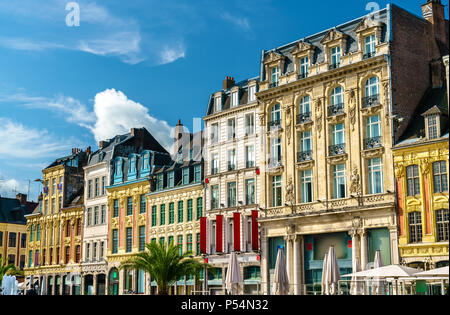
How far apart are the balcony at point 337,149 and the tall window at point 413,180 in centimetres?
549

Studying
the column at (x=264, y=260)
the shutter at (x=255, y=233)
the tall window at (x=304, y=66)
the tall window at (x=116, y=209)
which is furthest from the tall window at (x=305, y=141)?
the tall window at (x=116, y=209)

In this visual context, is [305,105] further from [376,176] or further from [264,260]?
[264,260]

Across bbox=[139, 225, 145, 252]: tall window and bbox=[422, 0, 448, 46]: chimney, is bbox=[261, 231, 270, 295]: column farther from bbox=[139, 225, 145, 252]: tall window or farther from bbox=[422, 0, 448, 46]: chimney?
bbox=[422, 0, 448, 46]: chimney

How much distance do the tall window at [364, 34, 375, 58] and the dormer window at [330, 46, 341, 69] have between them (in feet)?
7.82

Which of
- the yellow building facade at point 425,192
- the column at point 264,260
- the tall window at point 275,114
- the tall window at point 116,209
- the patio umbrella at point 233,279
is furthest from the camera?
the tall window at point 116,209

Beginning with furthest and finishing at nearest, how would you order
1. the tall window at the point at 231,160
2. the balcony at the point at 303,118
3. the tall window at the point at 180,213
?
the tall window at the point at 180,213 < the tall window at the point at 231,160 < the balcony at the point at 303,118

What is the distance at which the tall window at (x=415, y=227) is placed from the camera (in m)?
38.6

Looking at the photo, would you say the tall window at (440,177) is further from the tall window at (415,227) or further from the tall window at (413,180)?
the tall window at (415,227)

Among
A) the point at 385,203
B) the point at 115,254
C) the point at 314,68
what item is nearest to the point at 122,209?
the point at 115,254

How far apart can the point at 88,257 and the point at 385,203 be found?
3758 cm

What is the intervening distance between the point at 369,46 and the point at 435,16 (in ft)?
22.8

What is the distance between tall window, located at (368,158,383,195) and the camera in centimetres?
4159

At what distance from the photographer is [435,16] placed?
46.9 meters

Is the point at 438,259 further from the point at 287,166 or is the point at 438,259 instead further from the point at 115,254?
the point at 115,254
